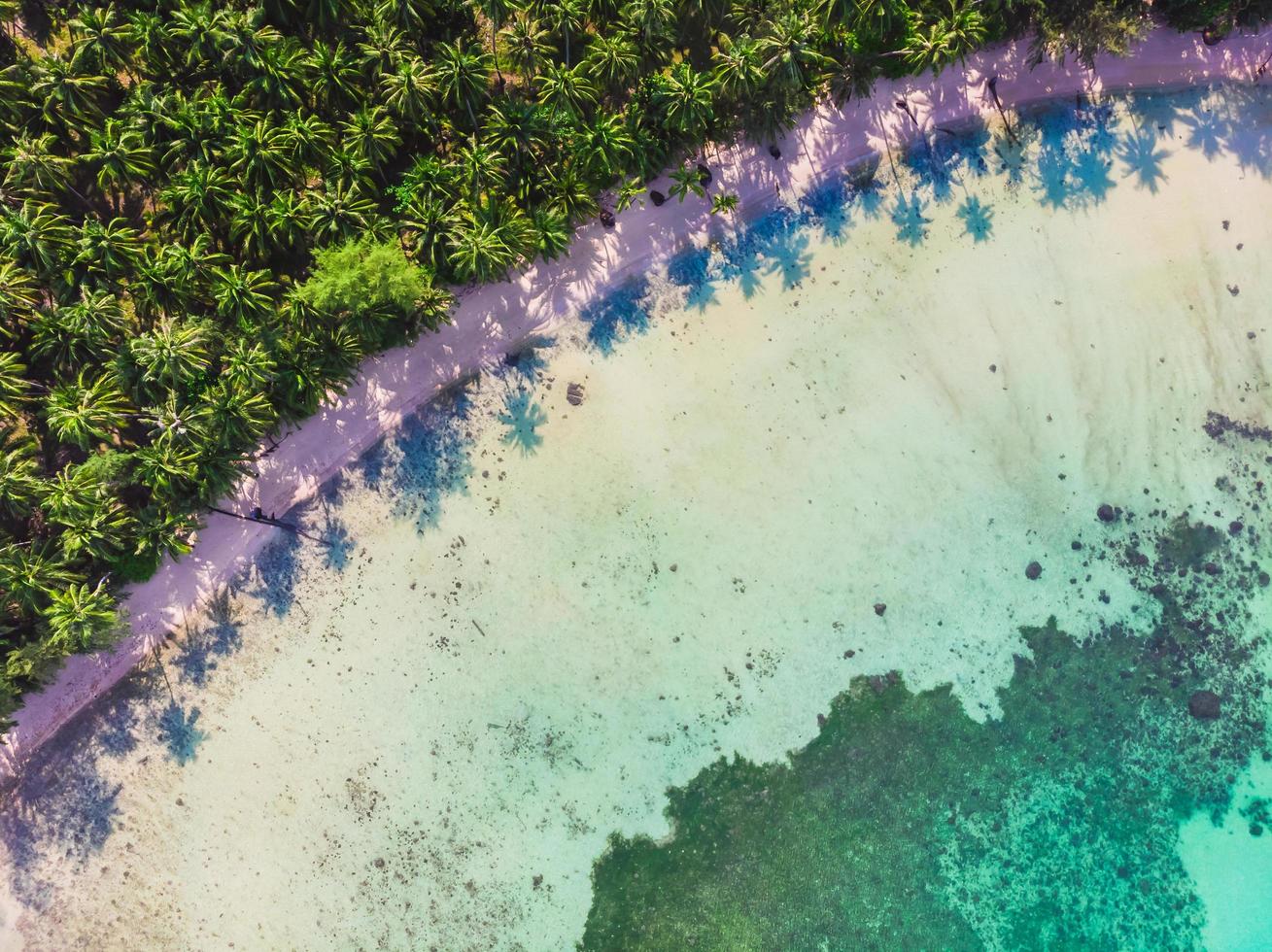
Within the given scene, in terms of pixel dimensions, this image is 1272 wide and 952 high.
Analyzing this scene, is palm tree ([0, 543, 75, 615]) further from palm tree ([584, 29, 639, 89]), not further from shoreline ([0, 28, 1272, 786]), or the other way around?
palm tree ([584, 29, 639, 89])

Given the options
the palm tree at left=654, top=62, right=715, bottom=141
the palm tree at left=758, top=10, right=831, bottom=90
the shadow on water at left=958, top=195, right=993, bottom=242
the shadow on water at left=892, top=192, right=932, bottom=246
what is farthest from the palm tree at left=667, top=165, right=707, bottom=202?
the shadow on water at left=958, top=195, right=993, bottom=242

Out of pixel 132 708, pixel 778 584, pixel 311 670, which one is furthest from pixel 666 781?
pixel 132 708

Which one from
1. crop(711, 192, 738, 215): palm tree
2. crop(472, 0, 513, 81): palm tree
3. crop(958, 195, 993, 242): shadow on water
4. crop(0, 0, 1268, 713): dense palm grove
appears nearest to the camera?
crop(472, 0, 513, 81): palm tree

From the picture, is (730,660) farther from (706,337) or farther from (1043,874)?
(1043,874)

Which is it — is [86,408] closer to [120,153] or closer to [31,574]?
[31,574]

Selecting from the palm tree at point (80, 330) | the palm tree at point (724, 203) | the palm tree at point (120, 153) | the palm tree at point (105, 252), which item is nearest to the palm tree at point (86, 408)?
the palm tree at point (80, 330)
